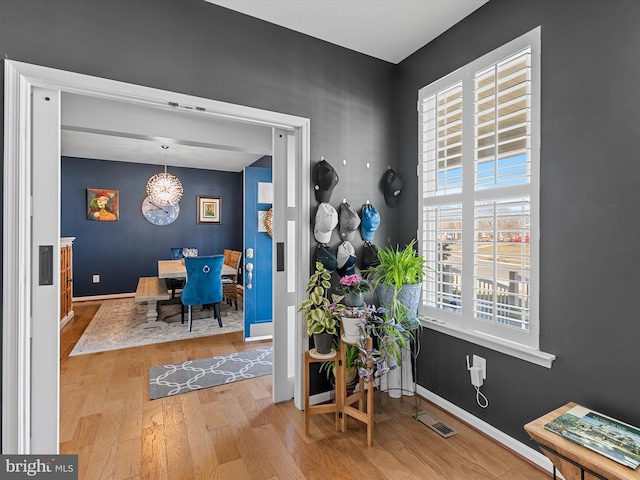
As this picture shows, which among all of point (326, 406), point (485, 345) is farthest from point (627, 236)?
point (326, 406)

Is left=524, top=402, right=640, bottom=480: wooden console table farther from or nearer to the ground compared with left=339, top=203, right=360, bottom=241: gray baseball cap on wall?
nearer to the ground

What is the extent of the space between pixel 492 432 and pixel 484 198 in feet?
4.82

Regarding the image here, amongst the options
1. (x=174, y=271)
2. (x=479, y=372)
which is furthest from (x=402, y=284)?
(x=174, y=271)

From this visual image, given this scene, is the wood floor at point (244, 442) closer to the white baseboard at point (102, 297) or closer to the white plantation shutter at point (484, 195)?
the white plantation shutter at point (484, 195)

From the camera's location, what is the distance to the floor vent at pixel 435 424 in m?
2.11

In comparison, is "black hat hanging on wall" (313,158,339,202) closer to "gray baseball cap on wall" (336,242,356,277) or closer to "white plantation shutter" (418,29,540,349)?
"gray baseball cap on wall" (336,242,356,277)

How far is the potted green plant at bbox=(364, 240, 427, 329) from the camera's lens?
2.32 m

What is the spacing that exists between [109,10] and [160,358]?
119 inches

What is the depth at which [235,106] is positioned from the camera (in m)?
2.16

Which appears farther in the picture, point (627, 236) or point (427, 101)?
point (427, 101)

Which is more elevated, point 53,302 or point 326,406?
point 53,302

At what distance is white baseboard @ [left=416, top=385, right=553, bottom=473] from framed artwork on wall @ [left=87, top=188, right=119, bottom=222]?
6.31 metres

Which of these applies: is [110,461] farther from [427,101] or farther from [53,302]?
[427,101]

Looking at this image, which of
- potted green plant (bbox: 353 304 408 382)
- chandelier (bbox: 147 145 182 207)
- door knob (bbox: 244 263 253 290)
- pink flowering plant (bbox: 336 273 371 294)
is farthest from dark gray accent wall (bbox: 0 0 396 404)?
chandelier (bbox: 147 145 182 207)
